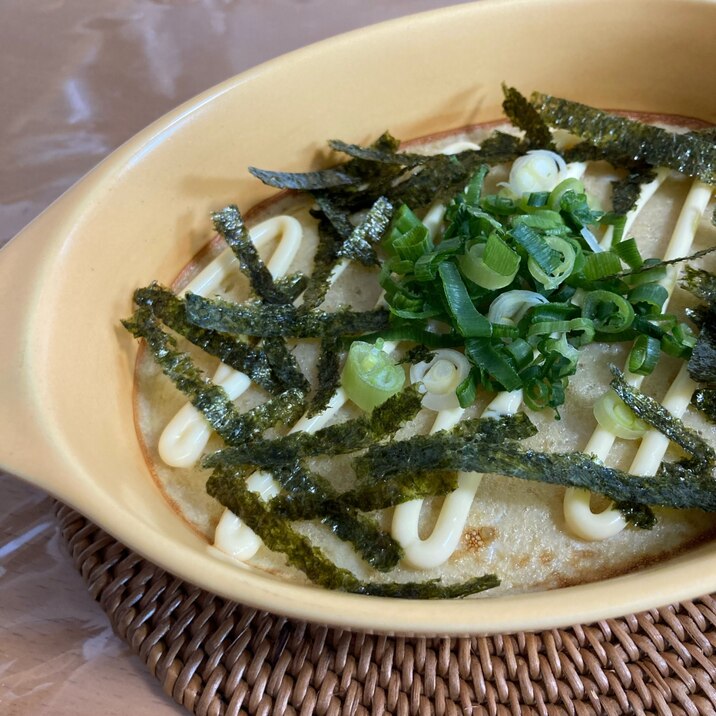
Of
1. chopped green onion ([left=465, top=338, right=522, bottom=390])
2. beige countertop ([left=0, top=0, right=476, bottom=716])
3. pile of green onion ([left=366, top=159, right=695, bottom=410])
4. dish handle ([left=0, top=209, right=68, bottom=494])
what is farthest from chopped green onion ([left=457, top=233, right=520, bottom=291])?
beige countertop ([left=0, top=0, right=476, bottom=716])

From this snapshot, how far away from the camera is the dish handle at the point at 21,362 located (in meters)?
0.99

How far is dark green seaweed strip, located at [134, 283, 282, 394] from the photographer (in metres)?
1.37

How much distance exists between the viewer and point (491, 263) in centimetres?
123

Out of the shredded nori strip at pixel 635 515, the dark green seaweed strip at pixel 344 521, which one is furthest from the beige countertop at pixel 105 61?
the shredded nori strip at pixel 635 515

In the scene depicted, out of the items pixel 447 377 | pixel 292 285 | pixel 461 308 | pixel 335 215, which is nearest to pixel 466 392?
pixel 447 377

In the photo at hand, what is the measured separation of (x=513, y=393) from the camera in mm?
1280

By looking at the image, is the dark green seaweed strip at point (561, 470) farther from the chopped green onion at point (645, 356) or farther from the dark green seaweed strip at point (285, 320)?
the dark green seaweed strip at point (285, 320)

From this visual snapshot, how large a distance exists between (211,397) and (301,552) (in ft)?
1.15

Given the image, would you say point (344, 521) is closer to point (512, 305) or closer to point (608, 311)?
point (512, 305)

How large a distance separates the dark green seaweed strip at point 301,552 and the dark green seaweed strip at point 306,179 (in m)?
0.65

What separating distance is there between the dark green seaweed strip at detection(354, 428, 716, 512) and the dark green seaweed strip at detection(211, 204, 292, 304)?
1.63ft

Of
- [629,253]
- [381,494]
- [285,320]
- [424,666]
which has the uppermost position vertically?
[629,253]

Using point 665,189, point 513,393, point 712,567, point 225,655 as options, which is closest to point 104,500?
point 225,655

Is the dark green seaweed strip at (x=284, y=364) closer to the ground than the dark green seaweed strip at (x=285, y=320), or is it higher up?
closer to the ground
